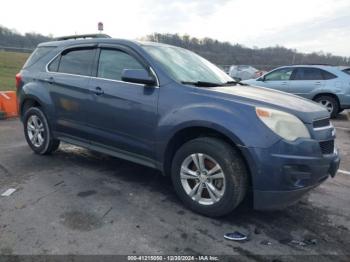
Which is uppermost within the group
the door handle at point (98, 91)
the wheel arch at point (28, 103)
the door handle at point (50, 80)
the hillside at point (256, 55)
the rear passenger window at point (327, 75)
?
the hillside at point (256, 55)

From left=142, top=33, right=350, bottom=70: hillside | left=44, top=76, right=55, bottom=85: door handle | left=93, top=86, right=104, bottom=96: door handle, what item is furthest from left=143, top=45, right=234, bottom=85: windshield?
left=142, top=33, right=350, bottom=70: hillside

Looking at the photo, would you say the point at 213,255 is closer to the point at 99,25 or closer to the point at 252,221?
the point at 252,221

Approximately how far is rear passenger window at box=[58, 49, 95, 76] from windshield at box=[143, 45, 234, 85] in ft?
3.04

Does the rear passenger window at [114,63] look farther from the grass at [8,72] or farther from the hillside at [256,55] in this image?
the hillside at [256,55]

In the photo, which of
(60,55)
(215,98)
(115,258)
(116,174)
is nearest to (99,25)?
(60,55)

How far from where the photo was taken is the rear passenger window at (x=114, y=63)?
4480 mm

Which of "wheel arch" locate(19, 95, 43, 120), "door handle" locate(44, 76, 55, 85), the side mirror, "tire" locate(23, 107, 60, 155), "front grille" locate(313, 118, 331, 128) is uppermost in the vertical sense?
the side mirror

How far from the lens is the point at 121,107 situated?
434 centimetres

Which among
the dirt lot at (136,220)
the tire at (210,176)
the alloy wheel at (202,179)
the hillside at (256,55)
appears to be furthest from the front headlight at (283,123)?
the hillside at (256,55)

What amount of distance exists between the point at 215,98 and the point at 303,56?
28.1m

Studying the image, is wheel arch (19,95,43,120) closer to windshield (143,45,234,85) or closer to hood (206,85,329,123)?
windshield (143,45,234,85)

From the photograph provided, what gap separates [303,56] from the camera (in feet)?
96.5

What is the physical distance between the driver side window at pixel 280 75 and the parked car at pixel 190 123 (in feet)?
24.4

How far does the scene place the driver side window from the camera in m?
11.9
